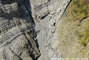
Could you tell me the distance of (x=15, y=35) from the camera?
15.3 meters

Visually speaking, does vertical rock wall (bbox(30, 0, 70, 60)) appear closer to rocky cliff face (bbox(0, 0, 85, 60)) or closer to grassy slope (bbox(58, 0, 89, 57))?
rocky cliff face (bbox(0, 0, 85, 60))

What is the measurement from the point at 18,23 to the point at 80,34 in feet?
23.6

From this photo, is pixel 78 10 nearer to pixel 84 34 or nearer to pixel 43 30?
pixel 84 34

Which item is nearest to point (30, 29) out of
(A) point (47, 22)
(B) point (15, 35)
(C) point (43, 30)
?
(C) point (43, 30)

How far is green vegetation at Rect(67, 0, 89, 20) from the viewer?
12602 mm

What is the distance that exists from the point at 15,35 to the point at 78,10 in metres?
6.47

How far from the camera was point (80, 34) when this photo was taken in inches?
473

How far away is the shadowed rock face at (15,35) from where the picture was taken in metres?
14.0

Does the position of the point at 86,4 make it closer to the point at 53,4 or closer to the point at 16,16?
the point at 53,4

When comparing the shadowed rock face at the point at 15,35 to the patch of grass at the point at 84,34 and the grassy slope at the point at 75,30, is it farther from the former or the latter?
the patch of grass at the point at 84,34

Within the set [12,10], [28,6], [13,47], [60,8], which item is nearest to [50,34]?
[60,8]

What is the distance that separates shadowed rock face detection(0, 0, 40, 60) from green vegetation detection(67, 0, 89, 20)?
5.14m

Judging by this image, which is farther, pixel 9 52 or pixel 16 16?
pixel 16 16

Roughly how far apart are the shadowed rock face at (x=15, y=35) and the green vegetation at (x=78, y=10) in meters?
5.14
